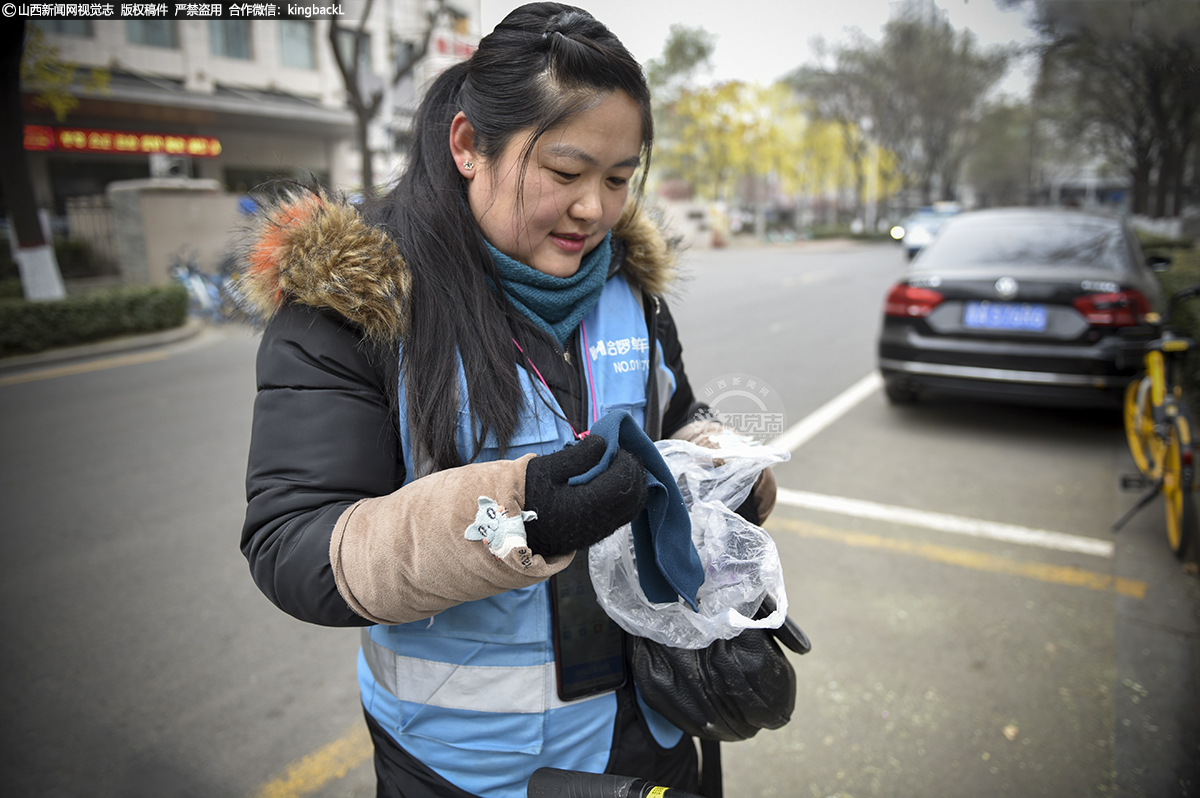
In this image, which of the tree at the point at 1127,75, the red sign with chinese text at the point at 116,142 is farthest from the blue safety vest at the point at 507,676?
the red sign with chinese text at the point at 116,142

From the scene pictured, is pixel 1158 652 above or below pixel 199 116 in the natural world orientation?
below

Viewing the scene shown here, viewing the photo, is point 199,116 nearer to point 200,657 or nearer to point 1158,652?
point 200,657

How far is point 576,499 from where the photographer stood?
863 mm

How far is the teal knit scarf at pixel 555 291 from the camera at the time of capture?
1.18 meters

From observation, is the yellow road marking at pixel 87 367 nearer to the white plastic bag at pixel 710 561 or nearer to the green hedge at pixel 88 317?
the green hedge at pixel 88 317

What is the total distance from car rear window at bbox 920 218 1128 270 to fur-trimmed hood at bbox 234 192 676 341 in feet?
16.6

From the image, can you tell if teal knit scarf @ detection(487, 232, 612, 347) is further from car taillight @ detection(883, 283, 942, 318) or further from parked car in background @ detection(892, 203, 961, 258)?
parked car in background @ detection(892, 203, 961, 258)

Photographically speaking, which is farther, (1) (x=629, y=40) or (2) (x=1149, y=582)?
(2) (x=1149, y=582)

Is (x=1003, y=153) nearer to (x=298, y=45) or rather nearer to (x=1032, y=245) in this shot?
(x=1032, y=245)

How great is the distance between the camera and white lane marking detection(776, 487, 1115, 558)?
364 cm

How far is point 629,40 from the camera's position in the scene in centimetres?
119

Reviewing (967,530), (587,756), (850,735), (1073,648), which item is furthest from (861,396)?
(587,756)

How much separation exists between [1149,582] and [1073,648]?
735 millimetres

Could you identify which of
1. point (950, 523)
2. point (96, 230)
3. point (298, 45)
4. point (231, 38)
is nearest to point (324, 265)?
point (950, 523)
